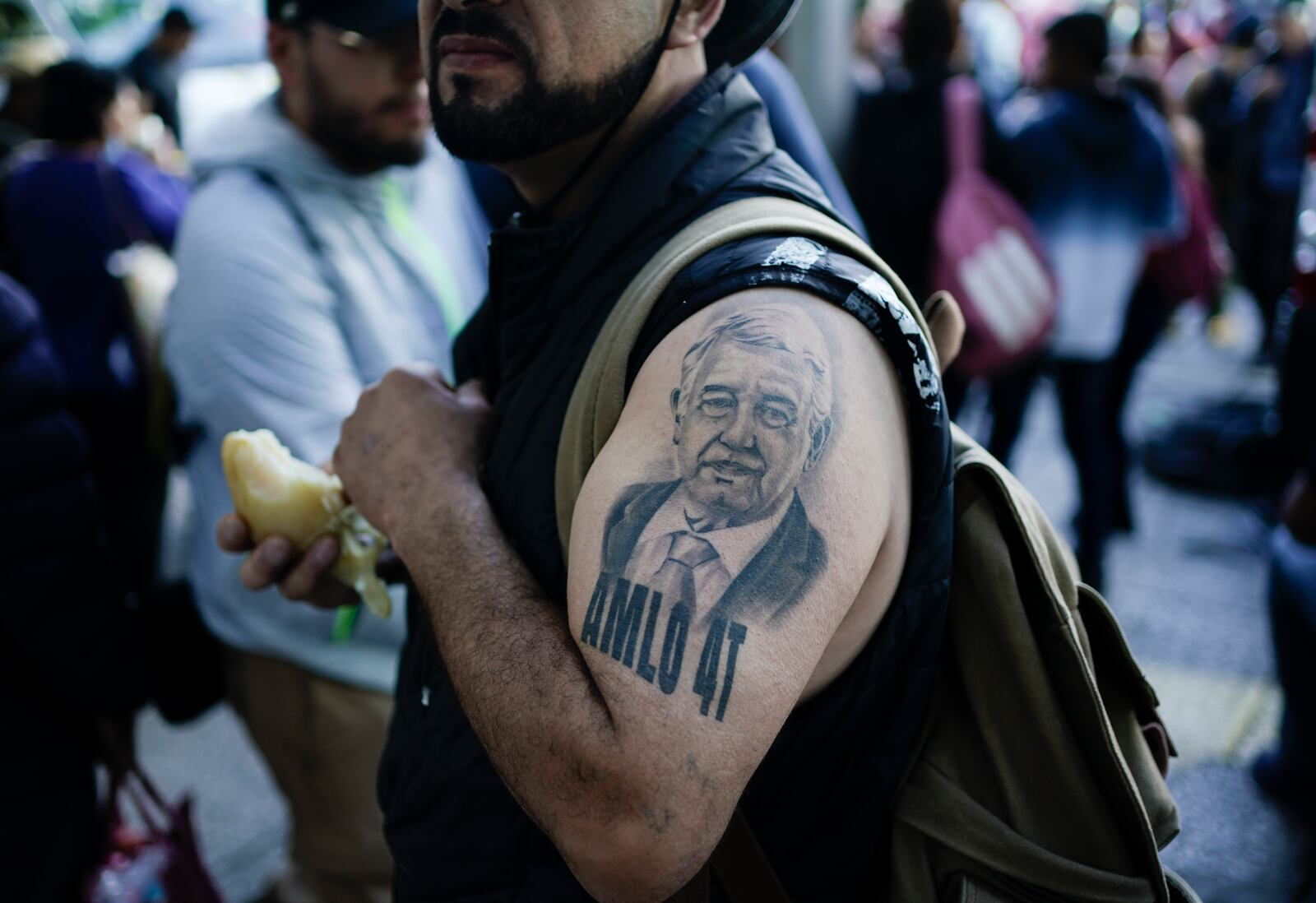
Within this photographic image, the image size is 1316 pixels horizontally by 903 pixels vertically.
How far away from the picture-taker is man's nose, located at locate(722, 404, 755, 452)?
3.12ft

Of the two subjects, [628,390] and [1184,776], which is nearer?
[628,390]

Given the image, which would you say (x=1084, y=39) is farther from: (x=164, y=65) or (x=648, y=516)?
(x=164, y=65)

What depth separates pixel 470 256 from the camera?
9.23ft

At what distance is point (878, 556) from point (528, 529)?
1.33ft

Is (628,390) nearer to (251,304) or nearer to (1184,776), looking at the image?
(251,304)

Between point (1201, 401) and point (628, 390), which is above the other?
point (628, 390)

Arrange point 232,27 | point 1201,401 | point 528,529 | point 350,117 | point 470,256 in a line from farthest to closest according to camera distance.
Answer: point 232,27 < point 1201,401 < point 470,256 < point 350,117 < point 528,529

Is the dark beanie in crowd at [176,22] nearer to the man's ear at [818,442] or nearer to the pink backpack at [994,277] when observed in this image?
the pink backpack at [994,277]

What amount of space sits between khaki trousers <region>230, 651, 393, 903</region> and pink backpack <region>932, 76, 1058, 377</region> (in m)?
2.59

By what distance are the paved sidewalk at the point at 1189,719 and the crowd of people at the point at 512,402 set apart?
0.71 ft

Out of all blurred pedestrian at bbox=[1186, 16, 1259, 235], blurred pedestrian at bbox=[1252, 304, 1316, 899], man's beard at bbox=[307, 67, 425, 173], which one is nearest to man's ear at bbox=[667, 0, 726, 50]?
man's beard at bbox=[307, 67, 425, 173]

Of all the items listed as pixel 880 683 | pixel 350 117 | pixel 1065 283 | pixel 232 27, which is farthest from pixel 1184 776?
pixel 232 27

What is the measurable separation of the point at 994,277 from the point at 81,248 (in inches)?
133

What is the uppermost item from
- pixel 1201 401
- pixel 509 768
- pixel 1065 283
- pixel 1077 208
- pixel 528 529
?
pixel 528 529
